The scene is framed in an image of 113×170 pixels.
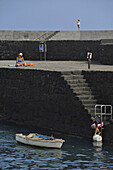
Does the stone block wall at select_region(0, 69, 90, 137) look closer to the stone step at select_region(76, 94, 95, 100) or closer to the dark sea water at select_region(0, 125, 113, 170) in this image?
the stone step at select_region(76, 94, 95, 100)

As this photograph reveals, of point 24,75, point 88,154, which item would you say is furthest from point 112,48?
point 88,154

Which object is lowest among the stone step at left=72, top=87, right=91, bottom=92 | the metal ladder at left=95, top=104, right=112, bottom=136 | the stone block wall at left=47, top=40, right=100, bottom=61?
the metal ladder at left=95, top=104, right=112, bottom=136

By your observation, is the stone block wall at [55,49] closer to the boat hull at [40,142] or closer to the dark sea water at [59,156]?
the dark sea water at [59,156]

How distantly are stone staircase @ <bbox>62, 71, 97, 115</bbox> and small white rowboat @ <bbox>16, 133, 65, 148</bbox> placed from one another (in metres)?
3.32

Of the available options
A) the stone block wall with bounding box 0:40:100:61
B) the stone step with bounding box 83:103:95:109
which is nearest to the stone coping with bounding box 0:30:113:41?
the stone block wall with bounding box 0:40:100:61

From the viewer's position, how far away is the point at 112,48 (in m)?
53.7

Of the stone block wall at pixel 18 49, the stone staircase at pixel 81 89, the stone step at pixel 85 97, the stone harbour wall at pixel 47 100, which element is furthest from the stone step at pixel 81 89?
the stone block wall at pixel 18 49

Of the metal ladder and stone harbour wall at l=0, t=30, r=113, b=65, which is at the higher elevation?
stone harbour wall at l=0, t=30, r=113, b=65

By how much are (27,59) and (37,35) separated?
3.42m

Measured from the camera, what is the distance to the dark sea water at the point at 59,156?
36.7m

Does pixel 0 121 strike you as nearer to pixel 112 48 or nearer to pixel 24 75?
pixel 24 75

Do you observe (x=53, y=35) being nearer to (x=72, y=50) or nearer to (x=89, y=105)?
(x=72, y=50)

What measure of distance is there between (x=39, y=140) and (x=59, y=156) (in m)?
2.66

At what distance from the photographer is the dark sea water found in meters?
36.7
